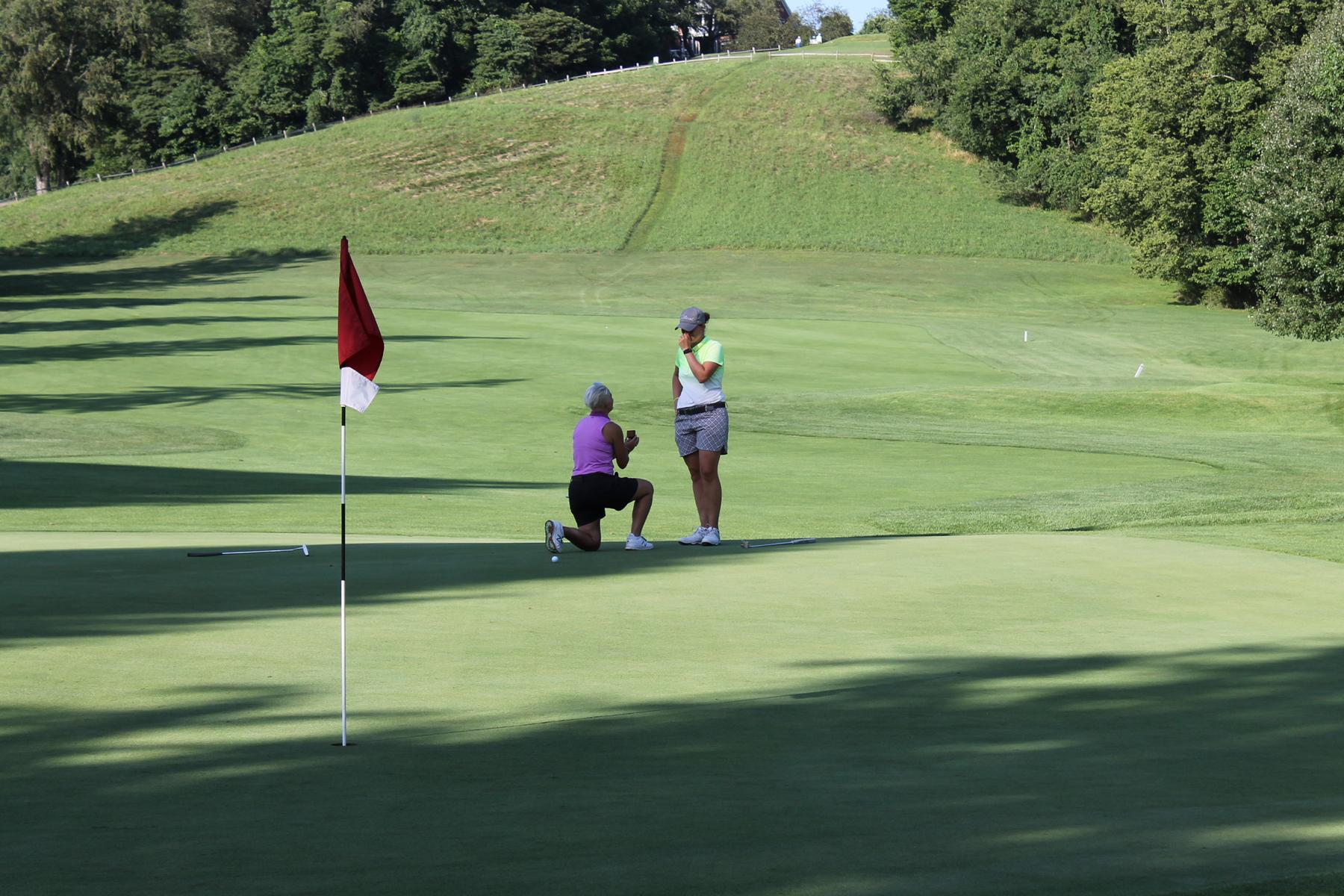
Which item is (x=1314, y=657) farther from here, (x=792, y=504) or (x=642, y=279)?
(x=642, y=279)

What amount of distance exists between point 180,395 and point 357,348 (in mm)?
28902

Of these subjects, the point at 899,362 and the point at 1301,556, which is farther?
the point at 899,362

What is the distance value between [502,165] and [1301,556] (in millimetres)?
95345

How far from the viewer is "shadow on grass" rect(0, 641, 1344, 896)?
16.4 ft

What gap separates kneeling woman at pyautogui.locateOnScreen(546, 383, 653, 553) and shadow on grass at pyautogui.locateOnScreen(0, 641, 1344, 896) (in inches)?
205

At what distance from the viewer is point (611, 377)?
4094 centimetres

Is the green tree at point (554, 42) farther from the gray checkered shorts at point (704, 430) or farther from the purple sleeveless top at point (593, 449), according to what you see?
the purple sleeveless top at point (593, 449)

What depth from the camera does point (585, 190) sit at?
10125cm

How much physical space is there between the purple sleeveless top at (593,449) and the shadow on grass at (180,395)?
20.8 metres

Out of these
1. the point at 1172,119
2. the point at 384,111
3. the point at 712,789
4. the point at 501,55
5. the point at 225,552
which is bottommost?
the point at 225,552

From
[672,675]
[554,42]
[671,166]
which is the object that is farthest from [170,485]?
[554,42]


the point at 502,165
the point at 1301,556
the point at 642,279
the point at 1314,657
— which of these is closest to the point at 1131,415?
the point at 1301,556

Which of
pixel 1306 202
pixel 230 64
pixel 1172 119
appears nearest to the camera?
pixel 1306 202

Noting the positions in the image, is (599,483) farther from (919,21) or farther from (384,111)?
(384,111)
